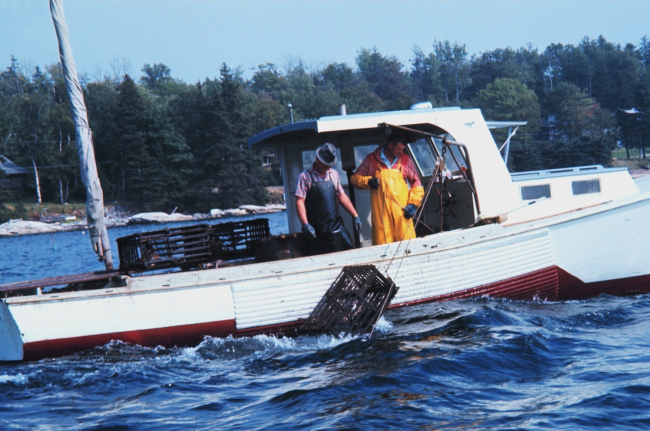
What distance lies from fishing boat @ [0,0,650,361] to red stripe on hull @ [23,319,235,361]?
0.01 metres

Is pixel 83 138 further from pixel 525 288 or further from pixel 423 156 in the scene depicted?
pixel 525 288

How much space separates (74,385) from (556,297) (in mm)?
5983

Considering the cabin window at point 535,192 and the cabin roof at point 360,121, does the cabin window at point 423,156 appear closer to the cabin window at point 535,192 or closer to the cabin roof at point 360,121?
the cabin roof at point 360,121

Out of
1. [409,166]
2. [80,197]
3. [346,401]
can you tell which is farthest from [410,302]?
[80,197]

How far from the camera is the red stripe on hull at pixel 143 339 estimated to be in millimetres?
7129

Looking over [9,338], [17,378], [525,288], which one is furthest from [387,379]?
[9,338]

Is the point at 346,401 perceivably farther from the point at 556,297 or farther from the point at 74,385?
the point at 556,297

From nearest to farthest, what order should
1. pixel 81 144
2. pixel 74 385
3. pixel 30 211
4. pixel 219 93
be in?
pixel 74 385 < pixel 81 144 < pixel 30 211 < pixel 219 93

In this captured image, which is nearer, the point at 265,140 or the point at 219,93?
the point at 265,140

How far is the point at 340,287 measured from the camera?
25.1 ft

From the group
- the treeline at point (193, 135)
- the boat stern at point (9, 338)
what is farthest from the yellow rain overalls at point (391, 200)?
the treeline at point (193, 135)

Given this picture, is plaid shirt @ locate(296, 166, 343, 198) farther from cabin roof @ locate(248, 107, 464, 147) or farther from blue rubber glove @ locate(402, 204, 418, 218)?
blue rubber glove @ locate(402, 204, 418, 218)

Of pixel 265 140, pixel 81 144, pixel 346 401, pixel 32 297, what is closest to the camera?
pixel 346 401

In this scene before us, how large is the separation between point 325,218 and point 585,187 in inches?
146
